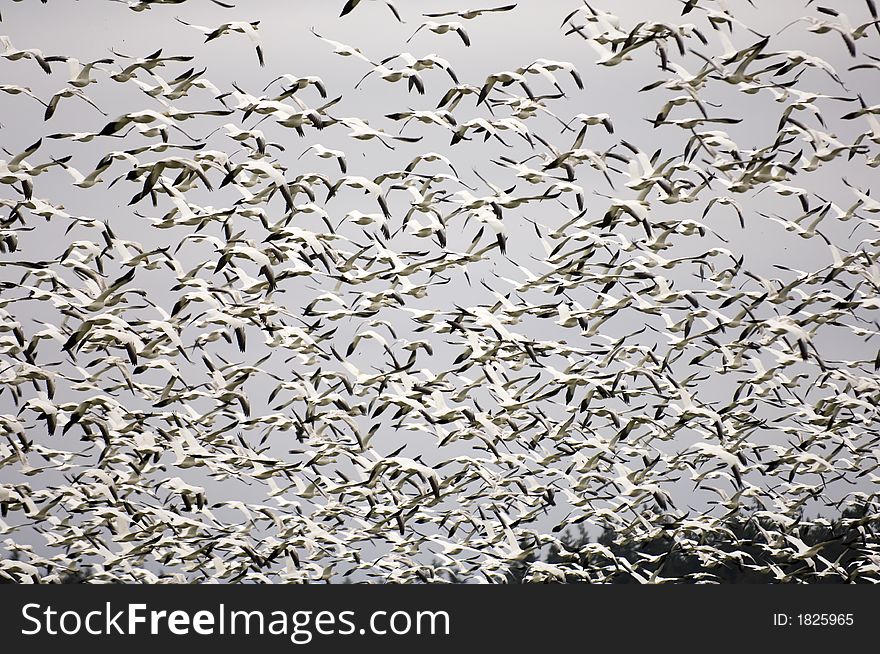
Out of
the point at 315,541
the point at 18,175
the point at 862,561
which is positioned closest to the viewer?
the point at 18,175

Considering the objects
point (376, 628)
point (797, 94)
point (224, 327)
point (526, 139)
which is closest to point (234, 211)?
point (224, 327)

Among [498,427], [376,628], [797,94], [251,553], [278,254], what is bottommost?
[376,628]

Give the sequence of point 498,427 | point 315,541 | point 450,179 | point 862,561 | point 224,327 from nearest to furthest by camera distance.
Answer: point 450,179 → point 224,327 → point 498,427 → point 315,541 → point 862,561

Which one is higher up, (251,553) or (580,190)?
(580,190)

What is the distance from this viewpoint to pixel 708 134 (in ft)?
78.0

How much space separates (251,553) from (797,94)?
15858 mm

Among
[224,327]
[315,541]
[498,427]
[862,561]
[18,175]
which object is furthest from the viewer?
[862,561]

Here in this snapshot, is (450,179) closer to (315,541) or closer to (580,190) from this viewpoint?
(580,190)

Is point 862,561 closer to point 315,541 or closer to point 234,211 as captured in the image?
point 315,541

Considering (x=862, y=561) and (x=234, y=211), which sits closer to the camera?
(x=234, y=211)

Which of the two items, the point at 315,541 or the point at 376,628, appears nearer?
the point at 376,628

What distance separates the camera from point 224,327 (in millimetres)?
26531

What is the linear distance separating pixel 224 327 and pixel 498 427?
280 inches

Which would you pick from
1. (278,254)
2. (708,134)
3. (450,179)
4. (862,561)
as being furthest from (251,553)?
(862,561)
